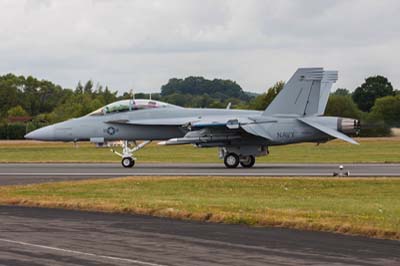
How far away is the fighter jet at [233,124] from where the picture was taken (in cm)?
3766

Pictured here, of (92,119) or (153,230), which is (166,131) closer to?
(92,119)

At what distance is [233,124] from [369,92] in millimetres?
98303

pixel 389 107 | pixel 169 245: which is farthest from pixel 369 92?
pixel 169 245

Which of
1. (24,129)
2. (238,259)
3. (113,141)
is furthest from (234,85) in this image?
(238,259)

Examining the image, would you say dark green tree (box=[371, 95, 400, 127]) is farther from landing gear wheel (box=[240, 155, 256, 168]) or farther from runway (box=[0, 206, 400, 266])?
runway (box=[0, 206, 400, 266])

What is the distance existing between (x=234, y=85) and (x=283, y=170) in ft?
517

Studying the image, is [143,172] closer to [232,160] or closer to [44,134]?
[232,160]

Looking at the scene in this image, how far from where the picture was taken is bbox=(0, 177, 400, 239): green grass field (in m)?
17.8

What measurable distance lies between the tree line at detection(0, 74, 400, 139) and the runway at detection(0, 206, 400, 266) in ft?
238

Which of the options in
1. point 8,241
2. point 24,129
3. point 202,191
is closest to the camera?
point 8,241

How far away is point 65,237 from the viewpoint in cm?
1571

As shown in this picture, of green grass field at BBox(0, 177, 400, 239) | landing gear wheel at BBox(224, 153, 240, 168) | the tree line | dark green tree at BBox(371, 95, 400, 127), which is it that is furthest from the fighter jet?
dark green tree at BBox(371, 95, 400, 127)

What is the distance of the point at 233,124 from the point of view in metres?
37.2

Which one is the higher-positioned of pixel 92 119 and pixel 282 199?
pixel 92 119
